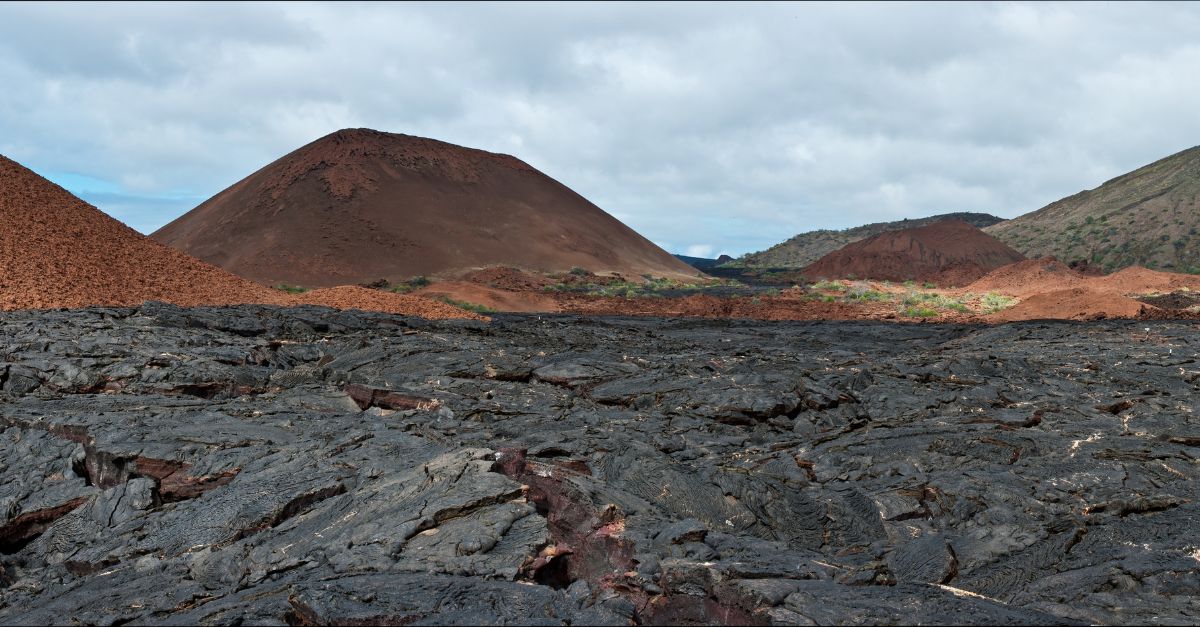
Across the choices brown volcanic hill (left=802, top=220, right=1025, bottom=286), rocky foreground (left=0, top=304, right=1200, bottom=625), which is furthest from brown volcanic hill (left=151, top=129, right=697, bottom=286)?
rocky foreground (left=0, top=304, right=1200, bottom=625)

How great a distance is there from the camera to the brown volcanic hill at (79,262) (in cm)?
1925

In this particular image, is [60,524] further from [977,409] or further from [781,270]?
[781,270]

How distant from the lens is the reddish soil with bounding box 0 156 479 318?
63.5 feet

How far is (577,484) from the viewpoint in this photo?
6500 millimetres

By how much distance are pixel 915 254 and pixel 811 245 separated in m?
33.0

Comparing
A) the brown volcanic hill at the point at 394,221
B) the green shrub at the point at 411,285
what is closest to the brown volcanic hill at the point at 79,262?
the green shrub at the point at 411,285

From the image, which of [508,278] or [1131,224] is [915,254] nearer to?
[1131,224]

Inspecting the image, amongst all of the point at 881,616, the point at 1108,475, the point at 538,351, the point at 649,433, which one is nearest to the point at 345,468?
the point at 649,433

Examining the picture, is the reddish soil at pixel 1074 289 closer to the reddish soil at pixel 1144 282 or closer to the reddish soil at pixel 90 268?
the reddish soil at pixel 1144 282

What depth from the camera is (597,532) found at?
230 inches

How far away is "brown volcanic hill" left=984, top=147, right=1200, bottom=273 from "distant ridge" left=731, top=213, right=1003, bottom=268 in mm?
19000

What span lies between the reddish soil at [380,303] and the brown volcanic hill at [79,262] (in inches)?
44.7

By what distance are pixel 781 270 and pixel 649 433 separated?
7497 cm

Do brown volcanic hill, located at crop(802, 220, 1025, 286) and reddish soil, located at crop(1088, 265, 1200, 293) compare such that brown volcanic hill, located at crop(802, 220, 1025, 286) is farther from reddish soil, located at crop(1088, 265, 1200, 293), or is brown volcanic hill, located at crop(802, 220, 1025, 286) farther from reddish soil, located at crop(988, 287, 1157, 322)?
reddish soil, located at crop(988, 287, 1157, 322)
